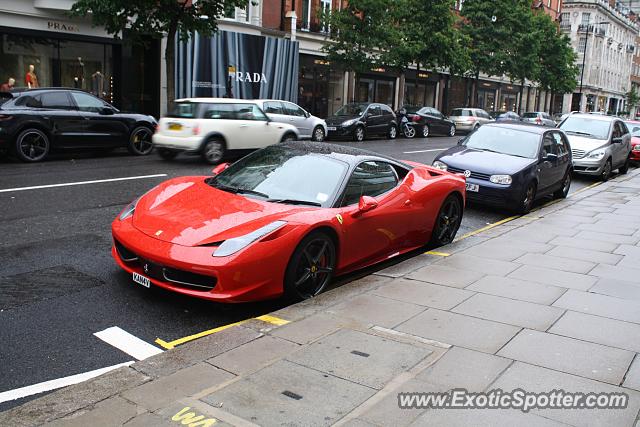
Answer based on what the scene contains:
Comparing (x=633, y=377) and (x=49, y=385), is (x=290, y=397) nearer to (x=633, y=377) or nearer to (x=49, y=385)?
(x=49, y=385)

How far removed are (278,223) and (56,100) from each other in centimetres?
1096

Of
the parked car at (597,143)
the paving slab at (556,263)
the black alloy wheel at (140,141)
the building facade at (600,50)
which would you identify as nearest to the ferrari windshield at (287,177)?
the paving slab at (556,263)

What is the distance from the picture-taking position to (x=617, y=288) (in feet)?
19.9

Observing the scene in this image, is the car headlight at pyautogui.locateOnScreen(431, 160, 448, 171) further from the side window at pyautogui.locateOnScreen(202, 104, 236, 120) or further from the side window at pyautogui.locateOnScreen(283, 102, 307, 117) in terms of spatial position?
the side window at pyautogui.locateOnScreen(283, 102, 307, 117)

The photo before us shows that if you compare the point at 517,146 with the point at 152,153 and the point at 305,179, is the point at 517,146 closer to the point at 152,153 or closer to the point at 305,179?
the point at 305,179

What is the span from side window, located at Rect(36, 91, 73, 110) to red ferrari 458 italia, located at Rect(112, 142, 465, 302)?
8.85 meters

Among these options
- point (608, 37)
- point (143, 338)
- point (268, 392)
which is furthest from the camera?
point (608, 37)

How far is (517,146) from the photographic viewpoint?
37.8 feet

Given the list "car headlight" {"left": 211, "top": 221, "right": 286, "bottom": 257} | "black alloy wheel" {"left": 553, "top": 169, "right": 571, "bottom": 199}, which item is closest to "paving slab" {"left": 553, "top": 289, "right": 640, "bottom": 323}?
"car headlight" {"left": 211, "top": 221, "right": 286, "bottom": 257}

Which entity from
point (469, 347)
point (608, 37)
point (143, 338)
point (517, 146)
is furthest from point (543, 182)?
point (608, 37)

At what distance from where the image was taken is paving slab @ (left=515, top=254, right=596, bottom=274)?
677cm

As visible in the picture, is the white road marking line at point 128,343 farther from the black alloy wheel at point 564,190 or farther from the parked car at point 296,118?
the parked car at point 296,118

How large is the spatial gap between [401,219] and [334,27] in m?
25.0

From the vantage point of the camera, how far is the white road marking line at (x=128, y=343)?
432 centimetres
